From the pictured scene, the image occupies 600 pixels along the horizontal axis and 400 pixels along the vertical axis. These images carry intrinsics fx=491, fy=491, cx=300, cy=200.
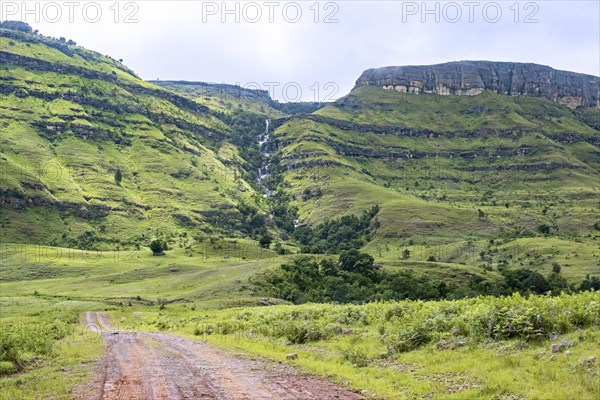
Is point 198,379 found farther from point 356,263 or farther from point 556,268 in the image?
point 556,268

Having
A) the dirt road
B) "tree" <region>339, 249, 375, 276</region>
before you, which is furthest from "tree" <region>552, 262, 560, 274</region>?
the dirt road

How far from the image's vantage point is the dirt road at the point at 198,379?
16.9m

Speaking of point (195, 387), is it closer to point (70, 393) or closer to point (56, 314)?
point (70, 393)

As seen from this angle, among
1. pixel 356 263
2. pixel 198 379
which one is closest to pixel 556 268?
pixel 356 263

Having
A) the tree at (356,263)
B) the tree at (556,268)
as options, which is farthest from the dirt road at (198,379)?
the tree at (556,268)

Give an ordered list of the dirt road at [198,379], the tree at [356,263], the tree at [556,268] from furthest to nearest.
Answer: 1. the tree at [556,268]
2. the tree at [356,263]
3. the dirt road at [198,379]

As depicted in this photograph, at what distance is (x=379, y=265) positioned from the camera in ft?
438

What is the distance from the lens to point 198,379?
64.7 feet

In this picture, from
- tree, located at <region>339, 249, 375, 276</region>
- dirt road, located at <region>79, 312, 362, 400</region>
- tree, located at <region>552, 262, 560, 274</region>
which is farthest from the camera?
tree, located at <region>552, 262, 560, 274</region>

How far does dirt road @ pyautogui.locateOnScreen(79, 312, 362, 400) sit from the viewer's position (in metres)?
16.9

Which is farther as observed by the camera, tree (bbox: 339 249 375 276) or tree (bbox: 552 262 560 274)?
tree (bbox: 552 262 560 274)

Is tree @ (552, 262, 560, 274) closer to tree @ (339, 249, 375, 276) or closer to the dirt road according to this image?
tree @ (339, 249, 375, 276)

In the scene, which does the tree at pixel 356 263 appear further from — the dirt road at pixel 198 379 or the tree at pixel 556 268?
the dirt road at pixel 198 379

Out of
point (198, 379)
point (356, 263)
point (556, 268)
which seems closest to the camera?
point (198, 379)
